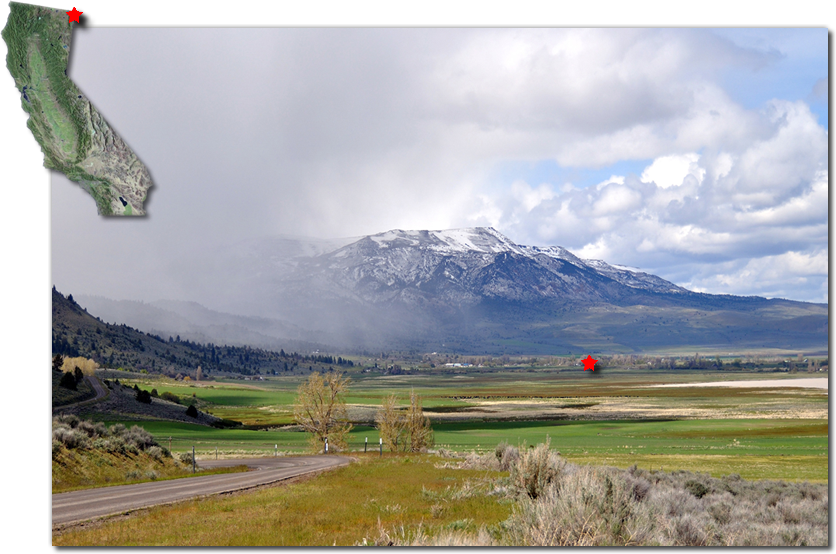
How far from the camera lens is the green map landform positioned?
41.5 feet

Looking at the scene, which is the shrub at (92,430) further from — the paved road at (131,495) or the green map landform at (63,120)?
the green map landform at (63,120)

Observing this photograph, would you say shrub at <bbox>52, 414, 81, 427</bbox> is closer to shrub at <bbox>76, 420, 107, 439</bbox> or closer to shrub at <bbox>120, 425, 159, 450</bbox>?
shrub at <bbox>76, 420, 107, 439</bbox>

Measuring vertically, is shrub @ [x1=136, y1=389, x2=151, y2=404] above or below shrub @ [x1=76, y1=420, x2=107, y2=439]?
below

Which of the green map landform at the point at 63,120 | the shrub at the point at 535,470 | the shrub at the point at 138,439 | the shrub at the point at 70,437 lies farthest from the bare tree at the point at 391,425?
the green map landform at the point at 63,120

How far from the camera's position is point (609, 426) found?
87.1 meters

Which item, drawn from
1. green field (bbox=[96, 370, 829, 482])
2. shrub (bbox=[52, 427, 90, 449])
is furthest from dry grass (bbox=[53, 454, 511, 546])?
shrub (bbox=[52, 427, 90, 449])

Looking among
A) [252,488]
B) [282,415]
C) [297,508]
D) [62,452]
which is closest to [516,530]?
[297,508]

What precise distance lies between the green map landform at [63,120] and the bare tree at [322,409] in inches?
1775

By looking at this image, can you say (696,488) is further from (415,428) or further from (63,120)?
(415,428)

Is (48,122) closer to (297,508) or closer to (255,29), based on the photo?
(255,29)

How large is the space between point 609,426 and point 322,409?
166ft

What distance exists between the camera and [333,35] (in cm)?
1408

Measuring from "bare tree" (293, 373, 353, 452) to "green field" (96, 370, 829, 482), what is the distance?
16.4ft

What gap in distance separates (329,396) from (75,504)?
1672 inches
